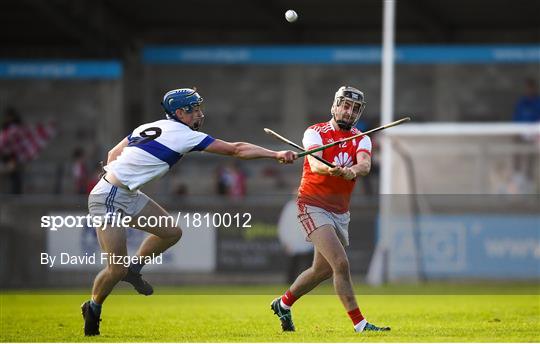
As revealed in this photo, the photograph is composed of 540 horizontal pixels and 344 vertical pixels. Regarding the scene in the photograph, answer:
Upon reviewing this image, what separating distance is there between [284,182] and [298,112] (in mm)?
4893

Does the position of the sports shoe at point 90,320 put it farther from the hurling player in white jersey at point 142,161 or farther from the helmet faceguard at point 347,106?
the helmet faceguard at point 347,106

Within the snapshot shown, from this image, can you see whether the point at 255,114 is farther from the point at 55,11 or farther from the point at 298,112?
the point at 55,11

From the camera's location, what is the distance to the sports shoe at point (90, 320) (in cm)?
1123

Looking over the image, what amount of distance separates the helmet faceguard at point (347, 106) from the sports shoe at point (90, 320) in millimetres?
2948

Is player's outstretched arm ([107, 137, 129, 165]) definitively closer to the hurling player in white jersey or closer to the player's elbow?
the hurling player in white jersey

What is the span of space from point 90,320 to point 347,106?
10.4 feet

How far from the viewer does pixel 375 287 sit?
21438 mm

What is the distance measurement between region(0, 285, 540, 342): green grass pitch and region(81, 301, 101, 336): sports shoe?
4.3 inches

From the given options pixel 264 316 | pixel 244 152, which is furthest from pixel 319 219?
pixel 264 316

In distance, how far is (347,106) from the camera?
11516mm

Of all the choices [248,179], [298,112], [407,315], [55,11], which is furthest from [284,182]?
[407,315]

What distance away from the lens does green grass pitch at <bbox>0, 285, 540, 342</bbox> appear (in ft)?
36.4
